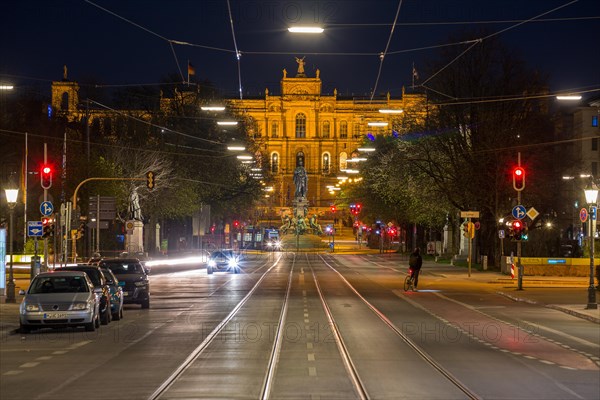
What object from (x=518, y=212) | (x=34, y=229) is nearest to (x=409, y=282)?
(x=518, y=212)

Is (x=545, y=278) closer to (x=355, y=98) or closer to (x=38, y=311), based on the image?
(x=38, y=311)

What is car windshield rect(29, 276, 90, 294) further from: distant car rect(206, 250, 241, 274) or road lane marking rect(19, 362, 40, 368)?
distant car rect(206, 250, 241, 274)

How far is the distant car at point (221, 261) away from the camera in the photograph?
59688mm

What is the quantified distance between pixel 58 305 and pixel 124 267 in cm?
983

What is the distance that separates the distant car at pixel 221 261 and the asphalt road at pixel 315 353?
23777mm

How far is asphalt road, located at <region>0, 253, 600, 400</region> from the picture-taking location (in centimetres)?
1414

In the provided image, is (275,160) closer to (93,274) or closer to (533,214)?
(533,214)

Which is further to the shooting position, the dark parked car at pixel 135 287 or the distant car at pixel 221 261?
the distant car at pixel 221 261

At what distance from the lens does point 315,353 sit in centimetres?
1870

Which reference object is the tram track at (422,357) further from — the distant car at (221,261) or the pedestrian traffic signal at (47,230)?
the distant car at (221,261)

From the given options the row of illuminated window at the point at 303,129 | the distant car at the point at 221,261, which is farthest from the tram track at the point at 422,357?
the row of illuminated window at the point at 303,129

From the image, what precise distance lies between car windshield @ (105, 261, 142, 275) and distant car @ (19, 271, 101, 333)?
8.06 metres

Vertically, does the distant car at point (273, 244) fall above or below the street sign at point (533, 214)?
below

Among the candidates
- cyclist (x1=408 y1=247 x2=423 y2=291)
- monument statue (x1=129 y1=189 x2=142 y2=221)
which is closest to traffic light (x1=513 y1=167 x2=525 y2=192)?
cyclist (x1=408 y1=247 x2=423 y2=291)
